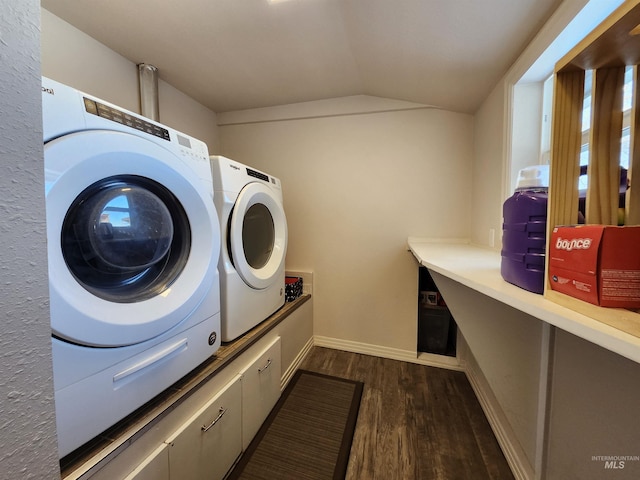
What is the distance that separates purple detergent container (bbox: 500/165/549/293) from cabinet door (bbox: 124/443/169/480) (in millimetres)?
1099

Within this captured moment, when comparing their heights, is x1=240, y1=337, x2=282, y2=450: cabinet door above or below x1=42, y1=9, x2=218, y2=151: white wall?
below

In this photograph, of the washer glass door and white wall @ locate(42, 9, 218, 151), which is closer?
the washer glass door

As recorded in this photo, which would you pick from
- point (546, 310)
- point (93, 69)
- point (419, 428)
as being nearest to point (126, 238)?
point (546, 310)

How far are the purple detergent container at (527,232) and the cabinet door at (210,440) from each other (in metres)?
1.07

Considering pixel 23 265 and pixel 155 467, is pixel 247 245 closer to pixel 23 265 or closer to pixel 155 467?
pixel 155 467

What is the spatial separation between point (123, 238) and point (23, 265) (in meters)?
0.44

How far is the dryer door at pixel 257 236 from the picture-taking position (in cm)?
112

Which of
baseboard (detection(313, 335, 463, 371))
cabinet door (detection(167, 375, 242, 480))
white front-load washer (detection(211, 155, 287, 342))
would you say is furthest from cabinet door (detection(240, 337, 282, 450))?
baseboard (detection(313, 335, 463, 371))

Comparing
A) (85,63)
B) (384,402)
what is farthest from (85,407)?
(85,63)

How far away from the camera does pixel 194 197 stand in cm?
84

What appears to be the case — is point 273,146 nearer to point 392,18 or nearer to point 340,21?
point 340,21

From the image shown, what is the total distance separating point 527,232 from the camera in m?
0.61

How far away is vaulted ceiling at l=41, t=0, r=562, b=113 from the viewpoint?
97cm

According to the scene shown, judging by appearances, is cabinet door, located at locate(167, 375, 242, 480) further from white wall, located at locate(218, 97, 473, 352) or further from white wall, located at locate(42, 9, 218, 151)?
white wall, located at locate(42, 9, 218, 151)
